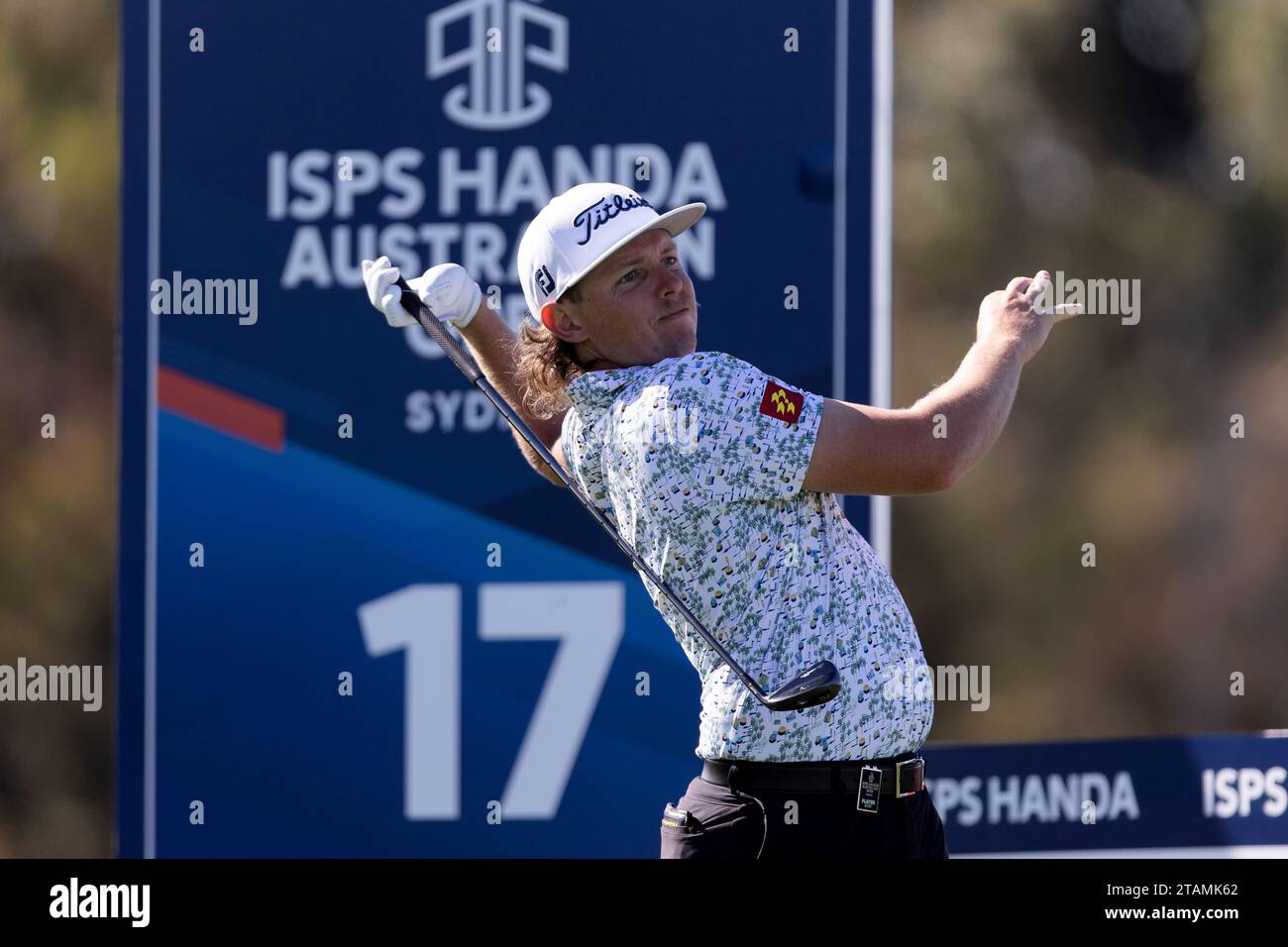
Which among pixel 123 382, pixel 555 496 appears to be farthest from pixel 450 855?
pixel 123 382

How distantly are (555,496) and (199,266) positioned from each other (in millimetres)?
1245

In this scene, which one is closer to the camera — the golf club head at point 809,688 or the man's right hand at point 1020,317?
the golf club head at point 809,688

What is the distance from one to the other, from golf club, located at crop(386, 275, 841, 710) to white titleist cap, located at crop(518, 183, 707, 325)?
264 millimetres

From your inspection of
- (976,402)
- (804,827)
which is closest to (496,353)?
(976,402)

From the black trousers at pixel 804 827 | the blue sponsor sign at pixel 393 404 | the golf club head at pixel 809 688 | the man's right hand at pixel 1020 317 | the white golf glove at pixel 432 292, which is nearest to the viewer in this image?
the golf club head at pixel 809 688

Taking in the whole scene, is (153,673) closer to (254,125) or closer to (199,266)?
(199,266)

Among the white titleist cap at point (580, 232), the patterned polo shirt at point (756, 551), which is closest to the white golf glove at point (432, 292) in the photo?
the white titleist cap at point (580, 232)

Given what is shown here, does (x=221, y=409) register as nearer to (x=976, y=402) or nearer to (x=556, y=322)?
(x=556, y=322)

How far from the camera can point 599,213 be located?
3.00 meters

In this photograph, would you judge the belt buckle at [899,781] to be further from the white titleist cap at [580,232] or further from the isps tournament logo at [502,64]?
the isps tournament logo at [502,64]

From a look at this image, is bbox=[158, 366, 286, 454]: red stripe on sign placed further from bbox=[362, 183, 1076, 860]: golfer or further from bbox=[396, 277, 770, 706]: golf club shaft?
bbox=[362, 183, 1076, 860]: golfer

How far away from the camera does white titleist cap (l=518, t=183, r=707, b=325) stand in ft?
9.77

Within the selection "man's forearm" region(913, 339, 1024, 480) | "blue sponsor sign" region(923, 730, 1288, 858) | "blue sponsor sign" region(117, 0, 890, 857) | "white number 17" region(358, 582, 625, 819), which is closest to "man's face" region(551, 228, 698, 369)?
"man's forearm" region(913, 339, 1024, 480)

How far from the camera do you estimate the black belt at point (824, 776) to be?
2809mm
